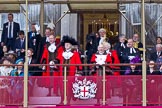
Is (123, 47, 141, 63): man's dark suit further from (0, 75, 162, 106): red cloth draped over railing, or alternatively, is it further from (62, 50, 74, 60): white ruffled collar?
(62, 50, 74, 60): white ruffled collar

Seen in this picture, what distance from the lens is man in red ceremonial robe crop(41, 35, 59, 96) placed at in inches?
649

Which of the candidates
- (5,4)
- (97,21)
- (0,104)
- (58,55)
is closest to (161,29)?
(97,21)

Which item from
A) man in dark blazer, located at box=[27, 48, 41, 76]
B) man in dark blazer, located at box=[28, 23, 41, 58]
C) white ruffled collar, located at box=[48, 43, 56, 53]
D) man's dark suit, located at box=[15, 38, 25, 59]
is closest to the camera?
man in dark blazer, located at box=[27, 48, 41, 76]

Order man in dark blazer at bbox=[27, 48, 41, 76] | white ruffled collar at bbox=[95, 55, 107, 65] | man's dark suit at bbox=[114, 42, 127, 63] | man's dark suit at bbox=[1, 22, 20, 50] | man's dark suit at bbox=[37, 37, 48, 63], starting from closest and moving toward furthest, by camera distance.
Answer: white ruffled collar at bbox=[95, 55, 107, 65] < man in dark blazer at bbox=[27, 48, 41, 76] < man's dark suit at bbox=[114, 42, 127, 63] < man's dark suit at bbox=[37, 37, 48, 63] < man's dark suit at bbox=[1, 22, 20, 50]

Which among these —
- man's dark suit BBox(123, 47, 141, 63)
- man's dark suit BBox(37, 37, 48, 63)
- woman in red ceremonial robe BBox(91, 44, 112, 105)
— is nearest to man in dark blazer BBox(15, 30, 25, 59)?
man's dark suit BBox(37, 37, 48, 63)

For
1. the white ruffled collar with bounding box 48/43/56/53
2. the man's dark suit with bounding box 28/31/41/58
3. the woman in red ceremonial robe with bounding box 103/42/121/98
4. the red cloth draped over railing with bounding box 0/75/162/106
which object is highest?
the man's dark suit with bounding box 28/31/41/58

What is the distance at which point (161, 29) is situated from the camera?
→ 23.4 metres

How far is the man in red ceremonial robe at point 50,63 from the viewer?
16.5m

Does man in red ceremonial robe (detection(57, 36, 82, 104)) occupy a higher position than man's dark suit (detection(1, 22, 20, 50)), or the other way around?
man's dark suit (detection(1, 22, 20, 50))

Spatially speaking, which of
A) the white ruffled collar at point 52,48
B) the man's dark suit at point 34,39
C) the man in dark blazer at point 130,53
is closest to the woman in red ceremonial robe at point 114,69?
the man in dark blazer at point 130,53

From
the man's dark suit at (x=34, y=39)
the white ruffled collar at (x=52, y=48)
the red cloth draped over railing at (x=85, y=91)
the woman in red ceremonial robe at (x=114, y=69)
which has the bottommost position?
the red cloth draped over railing at (x=85, y=91)

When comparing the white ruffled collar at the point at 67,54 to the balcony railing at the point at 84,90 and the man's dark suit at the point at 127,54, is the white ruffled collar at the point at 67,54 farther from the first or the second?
the man's dark suit at the point at 127,54

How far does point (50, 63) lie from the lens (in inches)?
672

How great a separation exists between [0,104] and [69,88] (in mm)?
1763
